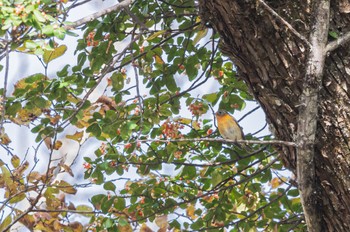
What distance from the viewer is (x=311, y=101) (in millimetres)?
2033

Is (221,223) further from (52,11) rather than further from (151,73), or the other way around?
(52,11)

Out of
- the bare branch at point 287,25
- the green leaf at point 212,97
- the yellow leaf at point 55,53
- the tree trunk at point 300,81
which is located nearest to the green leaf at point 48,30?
the tree trunk at point 300,81

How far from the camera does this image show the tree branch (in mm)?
2033

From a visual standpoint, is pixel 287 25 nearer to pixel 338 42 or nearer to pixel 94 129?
pixel 338 42

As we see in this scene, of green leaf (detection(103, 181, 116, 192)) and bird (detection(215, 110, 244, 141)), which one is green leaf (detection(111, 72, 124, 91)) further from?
bird (detection(215, 110, 244, 141))

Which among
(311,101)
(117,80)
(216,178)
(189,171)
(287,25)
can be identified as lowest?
(311,101)

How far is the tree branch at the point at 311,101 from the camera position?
2.03m

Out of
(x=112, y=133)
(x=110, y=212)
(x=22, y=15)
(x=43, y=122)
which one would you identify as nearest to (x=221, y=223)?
(x=110, y=212)

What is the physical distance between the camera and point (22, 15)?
79.7 inches

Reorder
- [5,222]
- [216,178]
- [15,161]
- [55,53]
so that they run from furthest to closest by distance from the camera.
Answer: [15,161], [5,222], [216,178], [55,53]

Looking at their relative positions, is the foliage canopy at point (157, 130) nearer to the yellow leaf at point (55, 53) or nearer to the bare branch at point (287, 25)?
the yellow leaf at point (55, 53)

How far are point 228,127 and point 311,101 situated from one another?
8.64 ft

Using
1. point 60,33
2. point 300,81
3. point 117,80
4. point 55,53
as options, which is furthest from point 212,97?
point 60,33

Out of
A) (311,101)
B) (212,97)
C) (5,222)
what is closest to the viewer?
A: (311,101)
